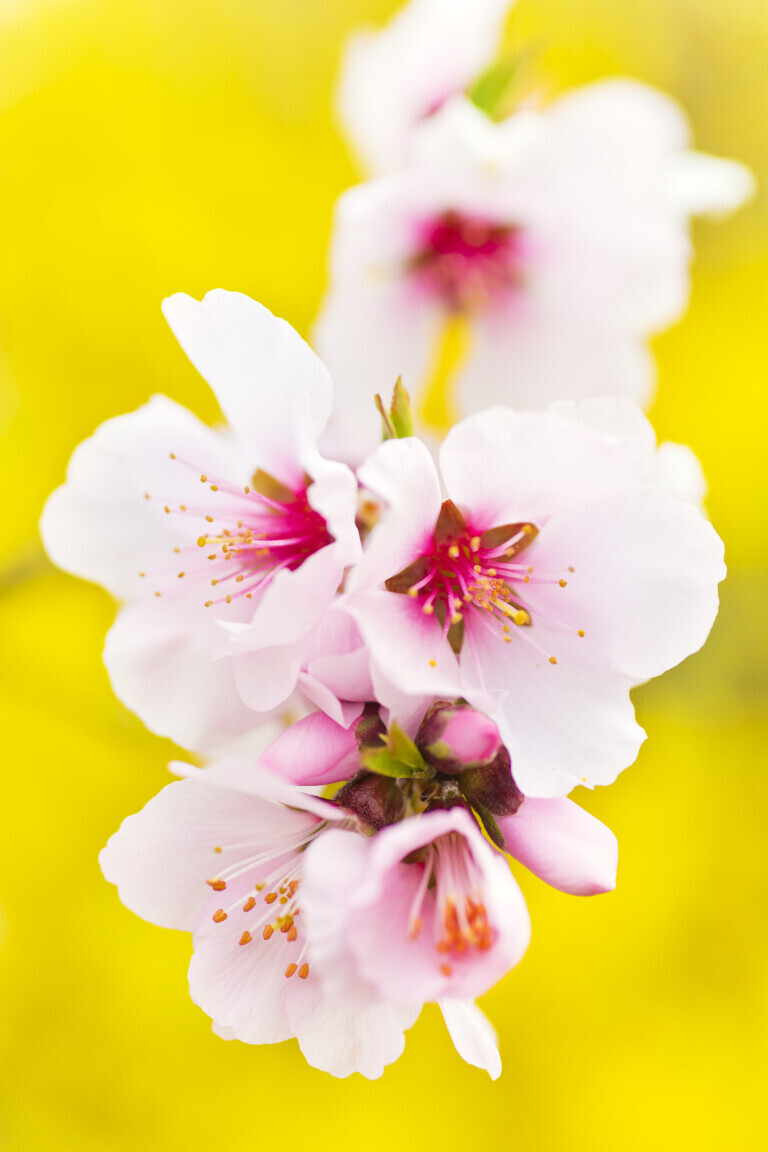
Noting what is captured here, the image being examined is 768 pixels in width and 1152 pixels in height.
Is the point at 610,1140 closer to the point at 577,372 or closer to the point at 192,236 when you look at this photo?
the point at 577,372

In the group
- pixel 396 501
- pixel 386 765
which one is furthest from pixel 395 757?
pixel 396 501

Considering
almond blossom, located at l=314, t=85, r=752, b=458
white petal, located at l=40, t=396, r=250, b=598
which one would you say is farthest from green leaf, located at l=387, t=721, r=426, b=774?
almond blossom, located at l=314, t=85, r=752, b=458

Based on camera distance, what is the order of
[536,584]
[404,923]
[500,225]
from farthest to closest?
[500,225]
[536,584]
[404,923]

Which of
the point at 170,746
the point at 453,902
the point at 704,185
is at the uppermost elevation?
the point at 704,185

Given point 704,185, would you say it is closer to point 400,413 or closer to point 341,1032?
point 400,413

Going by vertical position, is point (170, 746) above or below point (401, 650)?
below

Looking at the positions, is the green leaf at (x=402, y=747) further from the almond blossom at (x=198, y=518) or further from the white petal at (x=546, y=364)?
the white petal at (x=546, y=364)

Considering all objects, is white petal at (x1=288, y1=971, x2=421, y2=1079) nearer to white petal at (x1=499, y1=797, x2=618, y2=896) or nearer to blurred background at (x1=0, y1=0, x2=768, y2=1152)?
white petal at (x1=499, y1=797, x2=618, y2=896)
